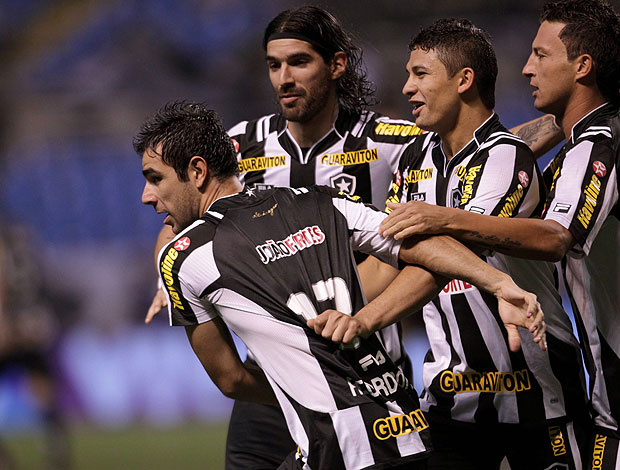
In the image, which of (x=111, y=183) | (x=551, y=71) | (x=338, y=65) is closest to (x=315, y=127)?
(x=338, y=65)

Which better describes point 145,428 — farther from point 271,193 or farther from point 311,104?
point 271,193

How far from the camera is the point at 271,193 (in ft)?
10.6

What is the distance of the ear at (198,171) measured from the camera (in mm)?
3305

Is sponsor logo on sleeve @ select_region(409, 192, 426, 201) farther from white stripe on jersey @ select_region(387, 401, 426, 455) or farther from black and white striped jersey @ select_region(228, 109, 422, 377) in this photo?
white stripe on jersey @ select_region(387, 401, 426, 455)

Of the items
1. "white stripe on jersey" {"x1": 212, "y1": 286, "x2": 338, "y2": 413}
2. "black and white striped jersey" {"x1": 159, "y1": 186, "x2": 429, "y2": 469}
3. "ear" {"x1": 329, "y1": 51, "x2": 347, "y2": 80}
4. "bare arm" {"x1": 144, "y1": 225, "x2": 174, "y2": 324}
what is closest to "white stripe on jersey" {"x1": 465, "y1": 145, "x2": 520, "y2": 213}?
"black and white striped jersey" {"x1": 159, "y1": 186, "x2": 429, "y2": 469}

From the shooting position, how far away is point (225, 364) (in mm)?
3303

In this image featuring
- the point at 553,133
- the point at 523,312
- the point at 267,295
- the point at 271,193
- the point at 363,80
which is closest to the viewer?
the point at 523,312

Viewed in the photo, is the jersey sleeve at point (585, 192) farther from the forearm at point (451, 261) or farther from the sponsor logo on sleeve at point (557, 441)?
the sponsor logo on sleeve at point (557, 441)

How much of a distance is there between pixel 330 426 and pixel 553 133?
1.92m

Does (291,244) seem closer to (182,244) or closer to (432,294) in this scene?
(182,244)

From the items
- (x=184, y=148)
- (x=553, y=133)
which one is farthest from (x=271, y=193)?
(x=553, y=133)

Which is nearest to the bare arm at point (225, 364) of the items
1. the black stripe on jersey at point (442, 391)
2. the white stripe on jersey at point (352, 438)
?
the white stripe on jersey at point (352, 438)

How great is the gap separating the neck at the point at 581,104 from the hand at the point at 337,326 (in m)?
1.33

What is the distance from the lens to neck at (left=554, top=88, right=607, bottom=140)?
11.5 feet
